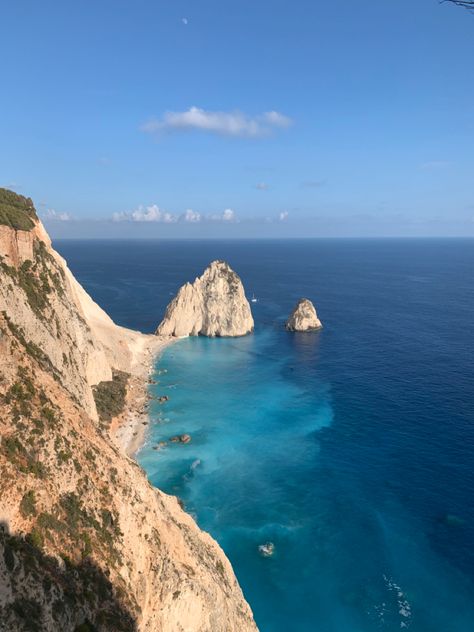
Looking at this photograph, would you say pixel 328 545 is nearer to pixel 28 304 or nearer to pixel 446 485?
pixel 446 485

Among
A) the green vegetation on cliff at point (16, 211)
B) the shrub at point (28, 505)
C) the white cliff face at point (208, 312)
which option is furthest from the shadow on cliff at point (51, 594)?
the white cliff face at point (208, 312)

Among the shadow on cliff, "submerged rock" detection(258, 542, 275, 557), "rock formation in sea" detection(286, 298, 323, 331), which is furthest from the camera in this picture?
"rock formation in sea" detection(286, 298, 323, 331)

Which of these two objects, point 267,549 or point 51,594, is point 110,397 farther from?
point 51,594

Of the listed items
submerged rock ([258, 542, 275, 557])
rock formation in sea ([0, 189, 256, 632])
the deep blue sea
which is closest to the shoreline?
the deep blue sea

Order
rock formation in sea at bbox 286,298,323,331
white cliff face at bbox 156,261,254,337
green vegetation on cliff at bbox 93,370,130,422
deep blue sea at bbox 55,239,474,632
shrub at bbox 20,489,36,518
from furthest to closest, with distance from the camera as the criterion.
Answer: rock formation in sea at bbox 286,298,323,331 → white cliff face at bbox 156,261,254,337 → green vegetation on cliff at bbox 93,370,130,422 → deep blue sea at bbox 55,239,474,632 → shrub at bbox 20,489,36,518

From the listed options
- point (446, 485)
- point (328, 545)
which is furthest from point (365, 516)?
point (446, 485)

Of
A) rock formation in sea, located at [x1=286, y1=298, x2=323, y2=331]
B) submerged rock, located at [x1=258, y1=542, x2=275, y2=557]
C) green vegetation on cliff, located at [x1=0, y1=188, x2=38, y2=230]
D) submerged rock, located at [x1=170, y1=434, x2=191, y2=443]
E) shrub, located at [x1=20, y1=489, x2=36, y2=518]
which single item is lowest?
submerged rock, located at [x1=258, y1=542, x2=275, y2=557]

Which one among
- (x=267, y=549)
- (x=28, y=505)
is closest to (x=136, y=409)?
(x=267, y=549)

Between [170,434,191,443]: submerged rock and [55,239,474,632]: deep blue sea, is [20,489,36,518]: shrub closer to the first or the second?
[55,239,474,632]: deep blue sea

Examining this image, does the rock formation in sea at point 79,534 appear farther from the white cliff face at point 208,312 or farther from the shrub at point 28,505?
the white cliff face at point 208,312
